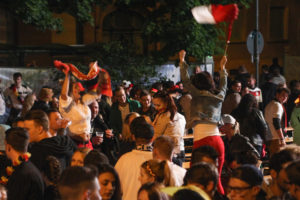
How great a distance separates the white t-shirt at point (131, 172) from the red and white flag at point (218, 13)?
3.20 meters

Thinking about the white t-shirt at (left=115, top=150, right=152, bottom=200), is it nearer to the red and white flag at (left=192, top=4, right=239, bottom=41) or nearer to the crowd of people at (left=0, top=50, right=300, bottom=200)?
the crowd of people at (left=0, top=50, right=300, bottom=200)

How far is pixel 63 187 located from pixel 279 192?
203 cm

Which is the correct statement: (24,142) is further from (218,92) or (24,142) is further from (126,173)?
(218,92)

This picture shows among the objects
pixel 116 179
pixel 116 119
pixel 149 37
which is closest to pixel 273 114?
pixel 116 119

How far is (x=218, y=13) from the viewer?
990 cm

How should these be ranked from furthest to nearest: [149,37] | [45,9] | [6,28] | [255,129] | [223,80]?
1. [6,28]
2. [149,37]
3. [45,9]
4. [255,129]
5. [223,80]

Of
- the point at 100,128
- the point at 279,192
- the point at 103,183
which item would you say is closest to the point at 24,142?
the point at 103,183

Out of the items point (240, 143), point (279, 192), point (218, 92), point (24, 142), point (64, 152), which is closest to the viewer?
point (279, 192)

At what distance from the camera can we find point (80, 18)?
66.2ft

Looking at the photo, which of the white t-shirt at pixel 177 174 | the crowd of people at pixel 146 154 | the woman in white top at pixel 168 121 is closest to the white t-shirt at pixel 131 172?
the crowd of people at pixel 146 154

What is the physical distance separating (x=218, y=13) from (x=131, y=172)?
3.57 m

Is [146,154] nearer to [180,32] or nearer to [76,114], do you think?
[76,114]

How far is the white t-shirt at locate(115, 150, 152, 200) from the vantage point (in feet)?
23.3

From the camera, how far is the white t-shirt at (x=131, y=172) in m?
7.10
